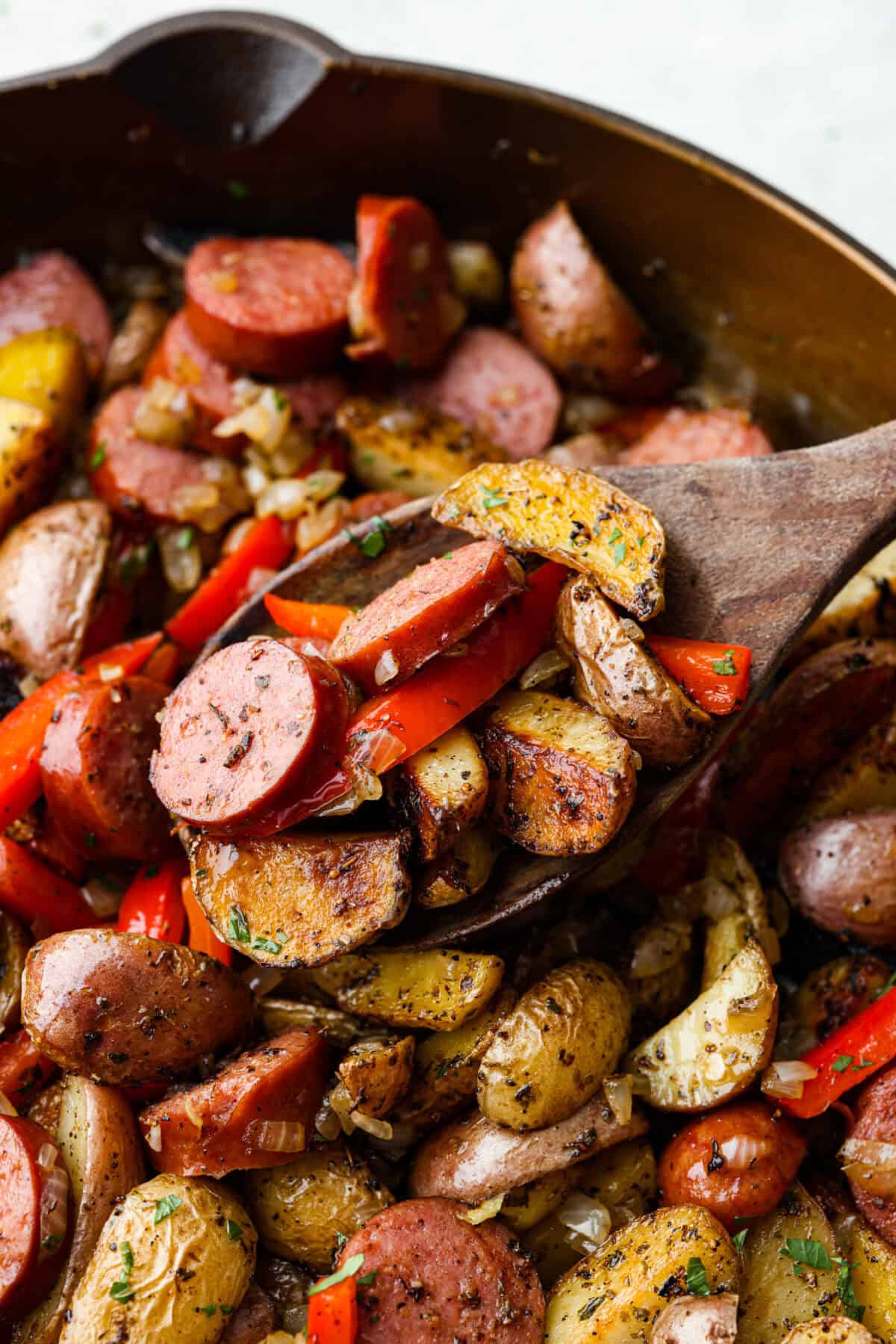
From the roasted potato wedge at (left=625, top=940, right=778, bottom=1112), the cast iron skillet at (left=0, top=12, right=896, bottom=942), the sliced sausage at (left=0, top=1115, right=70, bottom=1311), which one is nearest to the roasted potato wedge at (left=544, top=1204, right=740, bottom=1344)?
the roasted potato wedge at (left=625, top=940, right=778, bottom=1112)

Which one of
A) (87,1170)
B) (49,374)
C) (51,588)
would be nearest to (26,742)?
(51,588)

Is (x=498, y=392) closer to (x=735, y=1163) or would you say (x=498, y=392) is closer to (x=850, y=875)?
(x=850, y=875)

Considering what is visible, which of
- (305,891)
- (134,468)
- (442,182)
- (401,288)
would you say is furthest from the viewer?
(442,182)

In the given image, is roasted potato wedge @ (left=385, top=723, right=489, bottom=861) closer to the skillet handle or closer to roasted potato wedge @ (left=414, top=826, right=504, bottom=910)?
roasted potato wedge @ (left=414, top=826, right=504, bottom=910)

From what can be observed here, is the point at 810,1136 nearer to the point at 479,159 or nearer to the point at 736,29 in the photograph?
the point at 479,159

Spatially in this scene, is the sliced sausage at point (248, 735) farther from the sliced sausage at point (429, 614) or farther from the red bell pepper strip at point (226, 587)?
the red bell pepper strip at point (226, 587)

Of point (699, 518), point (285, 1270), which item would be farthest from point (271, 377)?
point (285, 1270)
